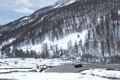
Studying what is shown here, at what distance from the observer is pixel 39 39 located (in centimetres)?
13425

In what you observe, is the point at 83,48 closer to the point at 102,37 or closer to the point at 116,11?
the point at 102,37

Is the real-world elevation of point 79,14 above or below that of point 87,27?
above

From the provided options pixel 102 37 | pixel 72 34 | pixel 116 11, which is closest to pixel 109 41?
pixel 102 37

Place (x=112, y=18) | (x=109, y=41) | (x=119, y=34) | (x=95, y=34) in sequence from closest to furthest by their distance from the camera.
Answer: (x=109, y=41)
(x=119, y=34)
(x=95, y=34)
(x=112, y=18)

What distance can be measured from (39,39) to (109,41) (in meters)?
67.1

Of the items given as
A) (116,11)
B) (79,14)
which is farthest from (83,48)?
(79,14)

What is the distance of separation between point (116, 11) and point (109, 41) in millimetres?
44648

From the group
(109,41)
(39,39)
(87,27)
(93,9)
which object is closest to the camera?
(109,41)

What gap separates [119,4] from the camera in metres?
135

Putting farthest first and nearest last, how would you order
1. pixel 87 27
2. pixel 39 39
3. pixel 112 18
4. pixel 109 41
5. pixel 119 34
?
pixel 39 39, pixel 87 27, pixel 112 18, pixel 119 34, pixel 109 41

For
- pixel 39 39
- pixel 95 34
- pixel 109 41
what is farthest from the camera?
pixel 39 39

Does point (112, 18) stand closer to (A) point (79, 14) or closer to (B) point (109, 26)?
(B) point (109, 26)

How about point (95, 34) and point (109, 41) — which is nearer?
point (109, 41)

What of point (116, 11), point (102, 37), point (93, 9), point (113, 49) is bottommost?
point (113, 49)
